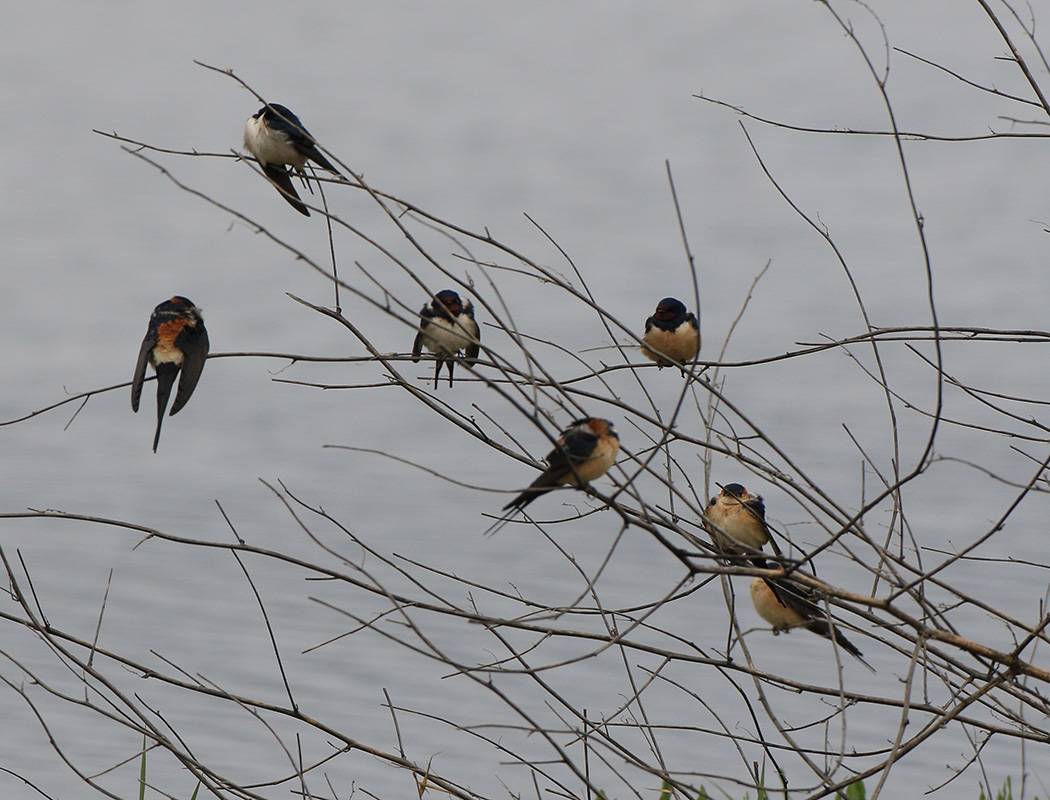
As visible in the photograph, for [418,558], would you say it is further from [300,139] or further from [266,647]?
[300,139]

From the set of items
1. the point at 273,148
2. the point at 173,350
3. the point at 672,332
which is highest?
the point at 672,332

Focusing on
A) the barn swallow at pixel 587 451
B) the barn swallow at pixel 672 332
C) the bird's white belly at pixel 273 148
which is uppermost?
the barn swallow at pixel 672 332

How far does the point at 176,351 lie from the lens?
473 centimetres

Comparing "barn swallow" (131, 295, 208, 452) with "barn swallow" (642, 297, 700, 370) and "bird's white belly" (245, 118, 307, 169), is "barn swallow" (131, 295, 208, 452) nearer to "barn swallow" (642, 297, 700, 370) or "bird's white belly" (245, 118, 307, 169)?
"bird's white belly" (245, 118, 307, 169)

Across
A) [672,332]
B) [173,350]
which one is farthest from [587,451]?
[672,332]

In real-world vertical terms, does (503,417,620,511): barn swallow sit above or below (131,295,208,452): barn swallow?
below

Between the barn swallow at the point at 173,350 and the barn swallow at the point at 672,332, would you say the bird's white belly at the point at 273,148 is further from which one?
the barn swallow at the point at 672,332

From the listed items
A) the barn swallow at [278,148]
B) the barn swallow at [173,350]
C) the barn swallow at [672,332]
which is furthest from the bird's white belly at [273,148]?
the barn swallow at [672,332]

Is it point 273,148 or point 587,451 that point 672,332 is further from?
point 587,451

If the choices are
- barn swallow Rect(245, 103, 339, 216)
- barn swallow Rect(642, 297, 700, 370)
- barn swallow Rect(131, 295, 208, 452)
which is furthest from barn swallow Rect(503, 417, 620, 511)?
barn swallow Rect(642, 297, 700, 370)

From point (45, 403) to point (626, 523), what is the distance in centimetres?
1199

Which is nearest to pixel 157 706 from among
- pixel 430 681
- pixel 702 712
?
pixel 430 681

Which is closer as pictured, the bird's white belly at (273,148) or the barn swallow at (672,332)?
the bird's white belly at (273,148)

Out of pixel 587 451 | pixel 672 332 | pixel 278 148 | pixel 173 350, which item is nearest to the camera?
pixel 587 451
